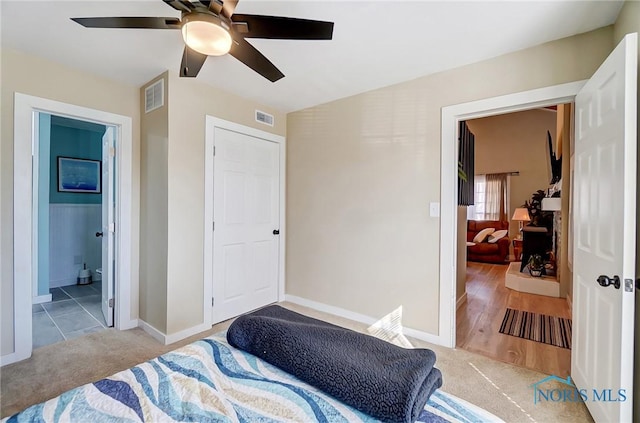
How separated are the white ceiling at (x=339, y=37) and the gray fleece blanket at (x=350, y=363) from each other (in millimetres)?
1817

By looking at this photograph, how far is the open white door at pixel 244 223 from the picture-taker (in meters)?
2.98

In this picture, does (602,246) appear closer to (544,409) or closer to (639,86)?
(639,86)

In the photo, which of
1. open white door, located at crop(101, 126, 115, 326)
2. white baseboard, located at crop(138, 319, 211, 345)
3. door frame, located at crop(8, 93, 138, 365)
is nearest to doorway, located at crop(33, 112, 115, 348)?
open white door, located at crop(101, 126, 115, 326)

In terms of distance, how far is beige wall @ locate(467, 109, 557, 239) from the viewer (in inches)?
274

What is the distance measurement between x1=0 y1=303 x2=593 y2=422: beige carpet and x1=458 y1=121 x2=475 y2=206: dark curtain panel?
168cm

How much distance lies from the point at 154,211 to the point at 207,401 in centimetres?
222

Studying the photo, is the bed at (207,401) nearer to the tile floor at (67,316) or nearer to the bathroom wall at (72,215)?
the tile floor at (67,316)

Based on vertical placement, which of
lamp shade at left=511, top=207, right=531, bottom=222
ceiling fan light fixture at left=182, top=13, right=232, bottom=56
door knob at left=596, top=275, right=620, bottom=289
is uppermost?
ceiling fan light fixture at left=182, top=13, right=232, bottom=56

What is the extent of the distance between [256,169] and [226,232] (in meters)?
0.81

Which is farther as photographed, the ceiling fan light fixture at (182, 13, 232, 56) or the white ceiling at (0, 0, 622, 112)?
the white ceiling at (0, 0, 622, 112)

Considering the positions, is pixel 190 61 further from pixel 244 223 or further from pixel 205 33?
pixel 244 223

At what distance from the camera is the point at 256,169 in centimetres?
335

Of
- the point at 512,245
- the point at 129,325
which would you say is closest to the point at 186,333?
the point at 129,325

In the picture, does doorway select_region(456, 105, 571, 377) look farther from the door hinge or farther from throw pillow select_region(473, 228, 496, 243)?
the door hinge
